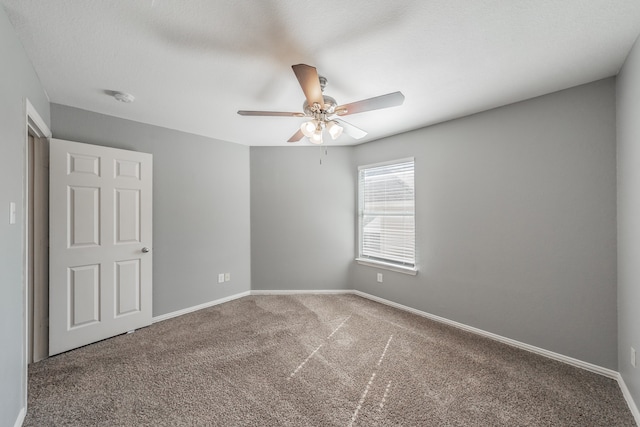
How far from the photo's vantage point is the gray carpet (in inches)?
63.9

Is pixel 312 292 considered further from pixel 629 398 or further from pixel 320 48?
pixel 320 48

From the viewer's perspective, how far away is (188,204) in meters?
3.37

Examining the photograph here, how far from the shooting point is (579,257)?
2109 mm

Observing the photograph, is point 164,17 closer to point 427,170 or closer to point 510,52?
point 510,52

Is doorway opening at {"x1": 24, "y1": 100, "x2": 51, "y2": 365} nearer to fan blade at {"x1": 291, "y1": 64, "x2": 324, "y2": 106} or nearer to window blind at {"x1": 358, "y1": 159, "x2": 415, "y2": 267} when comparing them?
fan blade at {"x1": 291, "y1": 64, "x2": 324, "y2": 106}

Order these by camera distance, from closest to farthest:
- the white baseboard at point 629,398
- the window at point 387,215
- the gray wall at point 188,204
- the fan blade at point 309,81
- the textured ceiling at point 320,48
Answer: the textured ceiling at point 320,48
the fan blade at point 309,81
the white baseboard at point 629,398
the gray wall at point 188,204
the window at point 387,215

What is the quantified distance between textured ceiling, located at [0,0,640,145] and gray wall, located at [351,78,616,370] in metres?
0.32

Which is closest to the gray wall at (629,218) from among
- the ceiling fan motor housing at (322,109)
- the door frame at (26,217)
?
the ceiling fan motor housing at (322,109)

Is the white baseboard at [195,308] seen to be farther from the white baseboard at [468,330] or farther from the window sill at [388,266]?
the window sill at [388,266]

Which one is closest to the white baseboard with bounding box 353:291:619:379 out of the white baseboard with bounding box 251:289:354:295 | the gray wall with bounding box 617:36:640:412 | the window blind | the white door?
the gray wall with bounding box 617:36:640:412

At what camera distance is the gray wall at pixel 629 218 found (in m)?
1.62

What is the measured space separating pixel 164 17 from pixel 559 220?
326cm

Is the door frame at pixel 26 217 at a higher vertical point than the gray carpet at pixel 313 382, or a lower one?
higher

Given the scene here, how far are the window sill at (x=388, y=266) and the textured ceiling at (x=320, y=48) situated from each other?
6.42 feet
